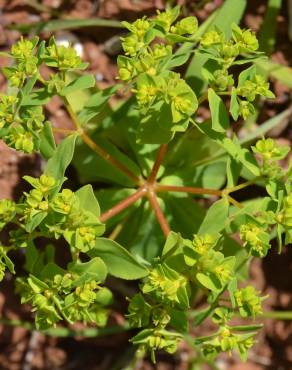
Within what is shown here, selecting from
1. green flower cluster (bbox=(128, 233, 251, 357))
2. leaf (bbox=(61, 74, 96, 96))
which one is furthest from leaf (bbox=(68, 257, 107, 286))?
leaf (bbox=(61, 74, 96, 96))

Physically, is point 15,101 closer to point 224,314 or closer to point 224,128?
point 224,128

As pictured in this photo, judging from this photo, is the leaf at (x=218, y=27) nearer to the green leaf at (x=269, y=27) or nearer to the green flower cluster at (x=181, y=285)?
the green leaf at (x=269, y=27)

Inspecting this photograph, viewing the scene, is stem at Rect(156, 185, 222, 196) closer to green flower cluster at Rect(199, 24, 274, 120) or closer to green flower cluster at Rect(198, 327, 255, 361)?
green flower cluster at Rect(199, 24, 274, 120)

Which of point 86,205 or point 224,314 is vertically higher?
point 86,205

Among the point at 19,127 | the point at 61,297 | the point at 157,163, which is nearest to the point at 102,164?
the point at 157,163

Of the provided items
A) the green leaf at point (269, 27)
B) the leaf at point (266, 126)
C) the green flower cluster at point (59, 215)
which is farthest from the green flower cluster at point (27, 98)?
the green leaf at point (269, 27)

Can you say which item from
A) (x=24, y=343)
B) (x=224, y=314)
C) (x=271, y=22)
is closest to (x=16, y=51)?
(x=224, y=314)
